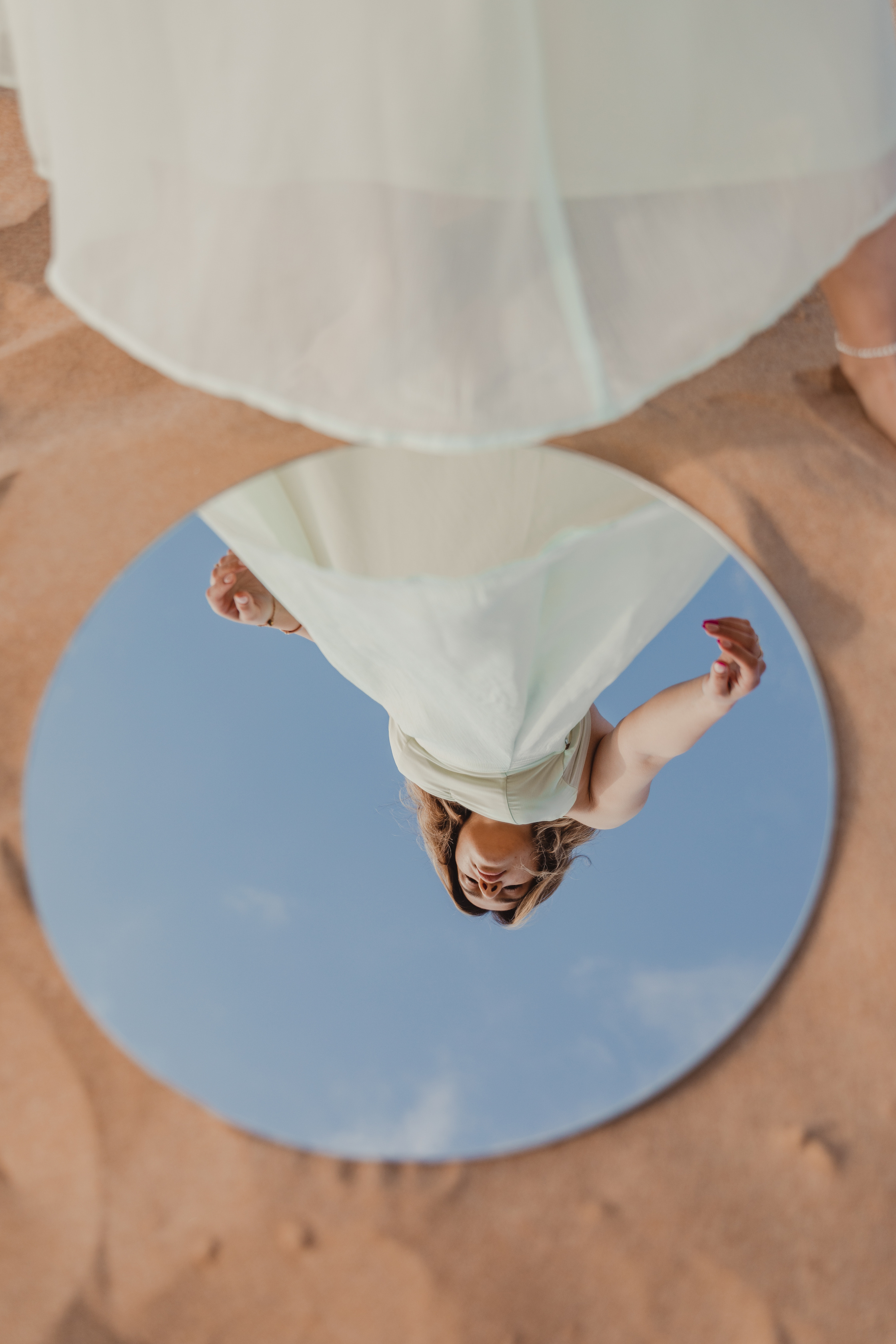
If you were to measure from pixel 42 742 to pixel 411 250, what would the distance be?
436 millimetres

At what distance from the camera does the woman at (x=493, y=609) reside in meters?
Answer: 0.69

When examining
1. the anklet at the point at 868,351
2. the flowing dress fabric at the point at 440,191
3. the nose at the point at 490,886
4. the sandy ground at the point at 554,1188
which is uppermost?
the flowing dress fabric at the point at 440,191

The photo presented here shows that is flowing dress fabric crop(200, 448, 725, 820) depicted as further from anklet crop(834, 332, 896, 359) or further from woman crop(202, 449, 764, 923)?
anklet crop(834, 332, 896, 359)

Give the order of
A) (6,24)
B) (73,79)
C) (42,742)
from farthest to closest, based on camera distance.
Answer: (42,742) → (6,24) → (73,79)

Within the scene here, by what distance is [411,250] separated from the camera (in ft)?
1.52

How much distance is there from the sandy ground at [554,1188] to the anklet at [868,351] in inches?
4.4

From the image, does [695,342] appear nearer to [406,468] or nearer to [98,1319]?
[406,468]

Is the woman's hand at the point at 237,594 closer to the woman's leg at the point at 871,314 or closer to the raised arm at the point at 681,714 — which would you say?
the raised arm at the point at 681,714

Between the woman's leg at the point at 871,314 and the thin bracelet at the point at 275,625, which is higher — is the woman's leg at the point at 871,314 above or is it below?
above

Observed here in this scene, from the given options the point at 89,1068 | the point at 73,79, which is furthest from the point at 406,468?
the point at 89,1068

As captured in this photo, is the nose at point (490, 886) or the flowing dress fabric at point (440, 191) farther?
the nose at point (490, 886)

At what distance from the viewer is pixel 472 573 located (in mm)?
688

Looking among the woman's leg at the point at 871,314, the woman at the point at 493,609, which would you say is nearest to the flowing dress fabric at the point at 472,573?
the woman at the point at 493,609

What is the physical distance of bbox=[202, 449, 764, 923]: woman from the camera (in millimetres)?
686
